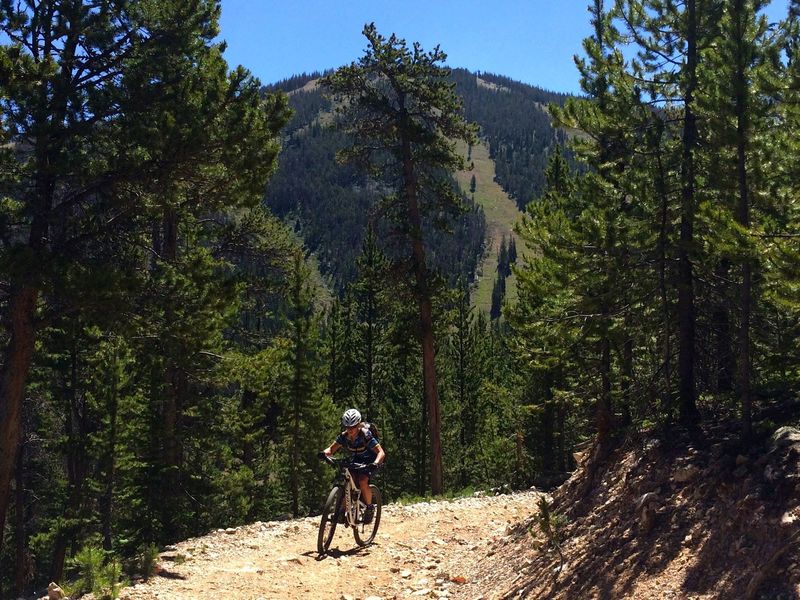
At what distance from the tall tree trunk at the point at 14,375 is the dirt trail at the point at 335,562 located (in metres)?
2.64

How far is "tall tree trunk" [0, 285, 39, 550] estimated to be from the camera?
8914 mm

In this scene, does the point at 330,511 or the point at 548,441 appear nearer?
the point at 330,511

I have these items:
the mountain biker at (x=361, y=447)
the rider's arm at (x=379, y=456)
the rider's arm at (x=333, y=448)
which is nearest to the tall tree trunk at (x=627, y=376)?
the rider's arm at (x=379, y=456)

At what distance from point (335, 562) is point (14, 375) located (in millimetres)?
5304

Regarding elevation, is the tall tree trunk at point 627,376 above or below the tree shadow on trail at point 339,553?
above

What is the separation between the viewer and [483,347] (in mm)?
48031

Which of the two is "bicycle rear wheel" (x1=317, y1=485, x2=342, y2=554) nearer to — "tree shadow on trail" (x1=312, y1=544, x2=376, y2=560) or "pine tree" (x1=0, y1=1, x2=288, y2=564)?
"tree shadow on trail" (x1=312, y1=544, x2=376, y2=560)

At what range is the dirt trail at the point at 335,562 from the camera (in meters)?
8.12

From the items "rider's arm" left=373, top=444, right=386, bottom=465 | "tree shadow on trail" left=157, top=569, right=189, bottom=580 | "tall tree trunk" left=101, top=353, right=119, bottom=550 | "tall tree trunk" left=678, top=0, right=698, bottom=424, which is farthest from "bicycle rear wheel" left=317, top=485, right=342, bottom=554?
"tall tree trunk" left=101, top=353, right=119, bottom=550

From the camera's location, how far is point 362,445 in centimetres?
992

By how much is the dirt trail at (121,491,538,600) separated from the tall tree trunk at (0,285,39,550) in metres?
2.64

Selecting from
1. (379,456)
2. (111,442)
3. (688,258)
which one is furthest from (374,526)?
(111,442)

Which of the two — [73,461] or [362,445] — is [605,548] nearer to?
[362,445]

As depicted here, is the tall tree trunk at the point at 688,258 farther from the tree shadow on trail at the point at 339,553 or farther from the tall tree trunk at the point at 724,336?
the tree shadow on trail at the point at 339,553
